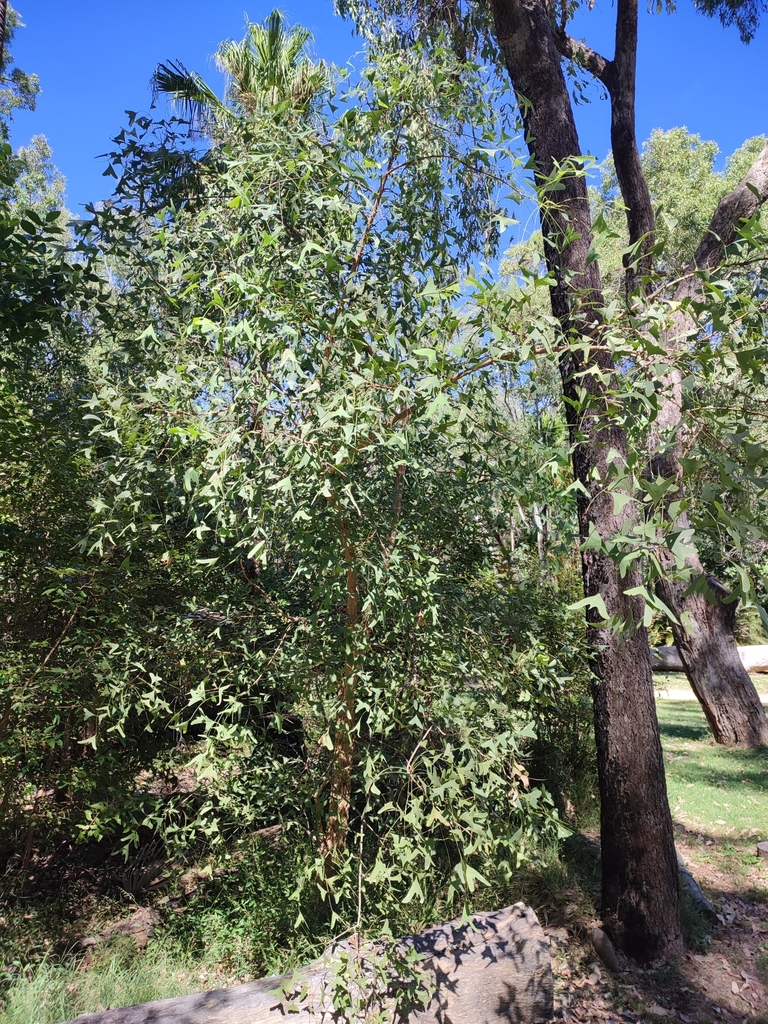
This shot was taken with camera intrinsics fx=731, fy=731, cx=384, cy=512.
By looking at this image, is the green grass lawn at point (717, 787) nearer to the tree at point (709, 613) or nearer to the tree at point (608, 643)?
the tree at point (709, 613)

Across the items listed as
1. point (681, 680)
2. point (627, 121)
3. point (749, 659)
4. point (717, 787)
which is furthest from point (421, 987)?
point (749, 659)

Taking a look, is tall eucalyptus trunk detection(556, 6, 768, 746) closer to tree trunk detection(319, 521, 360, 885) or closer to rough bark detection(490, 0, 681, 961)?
rough bark detection(490, 0, 681, 961)

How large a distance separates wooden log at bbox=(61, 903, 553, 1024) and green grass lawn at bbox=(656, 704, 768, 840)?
296 cm

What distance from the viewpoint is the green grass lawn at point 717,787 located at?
593cm

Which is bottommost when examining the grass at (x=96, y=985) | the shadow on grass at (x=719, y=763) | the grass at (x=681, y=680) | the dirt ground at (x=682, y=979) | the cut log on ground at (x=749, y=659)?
the dirt ground at (x=682, y=979)

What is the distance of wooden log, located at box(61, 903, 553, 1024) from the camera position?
294 cm

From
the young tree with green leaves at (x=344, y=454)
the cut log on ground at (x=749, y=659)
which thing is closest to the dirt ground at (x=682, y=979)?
the young tree with green leaves at (x=344, y=454)

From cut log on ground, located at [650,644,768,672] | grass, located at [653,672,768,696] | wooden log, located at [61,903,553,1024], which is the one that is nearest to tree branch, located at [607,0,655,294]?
wooden log, located at [61,903,553,1024]

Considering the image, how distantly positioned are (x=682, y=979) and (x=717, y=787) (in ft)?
10.2

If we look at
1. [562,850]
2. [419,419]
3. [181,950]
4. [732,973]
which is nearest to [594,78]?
[419,419]

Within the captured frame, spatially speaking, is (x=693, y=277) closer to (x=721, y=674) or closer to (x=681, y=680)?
(x=721, y=674)

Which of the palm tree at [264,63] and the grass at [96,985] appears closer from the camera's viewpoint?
the grass at [96,985]

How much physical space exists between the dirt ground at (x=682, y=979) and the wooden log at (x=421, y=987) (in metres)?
0.47

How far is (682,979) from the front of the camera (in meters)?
3.97
